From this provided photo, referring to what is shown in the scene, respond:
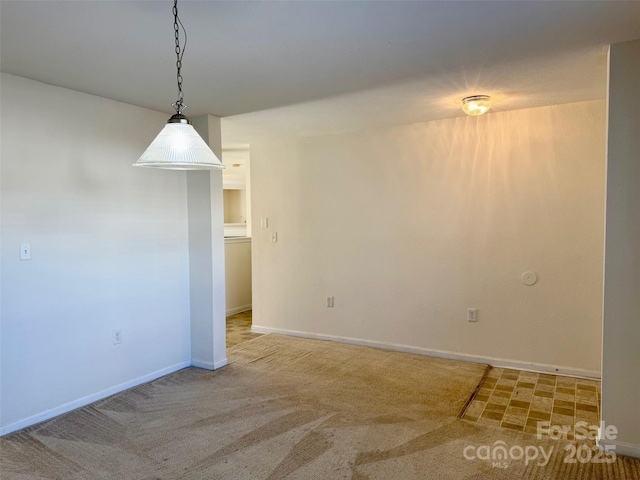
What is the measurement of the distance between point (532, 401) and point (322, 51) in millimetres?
2733

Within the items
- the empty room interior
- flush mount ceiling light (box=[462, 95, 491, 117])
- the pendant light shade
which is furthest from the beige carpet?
flush mount ceiling light (box=[462, 95, 491, 117])

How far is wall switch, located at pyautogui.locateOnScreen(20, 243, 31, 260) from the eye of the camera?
9.03ft

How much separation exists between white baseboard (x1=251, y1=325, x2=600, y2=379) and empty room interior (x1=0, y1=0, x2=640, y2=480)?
0.06 ft

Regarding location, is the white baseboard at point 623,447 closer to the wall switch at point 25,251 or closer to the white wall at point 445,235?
the white wall at point 445,235

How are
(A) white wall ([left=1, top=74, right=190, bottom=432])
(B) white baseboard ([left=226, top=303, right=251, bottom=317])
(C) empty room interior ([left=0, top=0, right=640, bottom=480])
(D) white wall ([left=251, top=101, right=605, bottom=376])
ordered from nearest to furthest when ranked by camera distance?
1. (C) empty room interior ([left=0, top=0, right=640, bottom=480])
2. (A) white wall ([left=1, top=74, right=190, bottom=432])
3. (D) white wall ([left=251, top=101, right=605, bottom=376])
4. (B) white baseboard ([left=226, top=303, right=251, bottom=317])

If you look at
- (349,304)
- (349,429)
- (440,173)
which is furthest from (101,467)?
(440,173)

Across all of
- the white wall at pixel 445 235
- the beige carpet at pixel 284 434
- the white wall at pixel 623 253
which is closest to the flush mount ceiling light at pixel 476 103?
the white wall at pixel 445 235

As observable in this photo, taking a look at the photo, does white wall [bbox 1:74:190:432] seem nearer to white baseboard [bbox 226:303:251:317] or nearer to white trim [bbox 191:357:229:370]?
white trim [bbox 191:357:229:370]

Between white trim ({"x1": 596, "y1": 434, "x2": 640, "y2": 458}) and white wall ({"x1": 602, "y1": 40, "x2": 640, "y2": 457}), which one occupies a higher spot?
white wall ({"x1": 602, "y1": 40, "x2": 640, "y2": 457})

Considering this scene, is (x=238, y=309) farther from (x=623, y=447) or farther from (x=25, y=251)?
(x=623, y=447)

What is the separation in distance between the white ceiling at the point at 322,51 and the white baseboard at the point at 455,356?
85.4 inches

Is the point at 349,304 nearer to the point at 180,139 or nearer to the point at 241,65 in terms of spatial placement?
the point at 241,65

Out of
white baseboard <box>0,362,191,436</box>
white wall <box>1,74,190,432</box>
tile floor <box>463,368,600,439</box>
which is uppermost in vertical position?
white wall <box>1,74,190,432</box>

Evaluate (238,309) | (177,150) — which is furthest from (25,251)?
(238,309)
